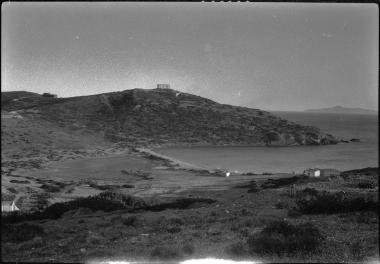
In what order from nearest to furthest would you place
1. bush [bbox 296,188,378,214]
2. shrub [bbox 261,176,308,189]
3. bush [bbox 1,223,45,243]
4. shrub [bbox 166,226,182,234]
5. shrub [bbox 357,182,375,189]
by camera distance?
bush [bbox 1,223,45,243] → shrub [bbox 166,226,182,234] → shrub [bbox 261,176,308,189] → bush [bbox 296,188,378,214] → shrub [bbox 357,182,375,189]

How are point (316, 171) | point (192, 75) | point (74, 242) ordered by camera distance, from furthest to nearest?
point (316, 171)
point (192, 75)
point (74, 242)

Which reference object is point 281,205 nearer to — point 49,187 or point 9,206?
point 49,187

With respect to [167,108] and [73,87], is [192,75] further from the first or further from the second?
[73,87]

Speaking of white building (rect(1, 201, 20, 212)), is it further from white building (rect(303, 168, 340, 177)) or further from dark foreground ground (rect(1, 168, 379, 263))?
white building (rect(303, 168, 340, 177))

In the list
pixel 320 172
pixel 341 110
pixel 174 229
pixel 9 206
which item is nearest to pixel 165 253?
pixel 174 229

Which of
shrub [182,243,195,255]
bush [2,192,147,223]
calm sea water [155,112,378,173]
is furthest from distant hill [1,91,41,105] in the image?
shrub [182,243,195,255]

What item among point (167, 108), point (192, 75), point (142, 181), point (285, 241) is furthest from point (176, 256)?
point (192, 75)
